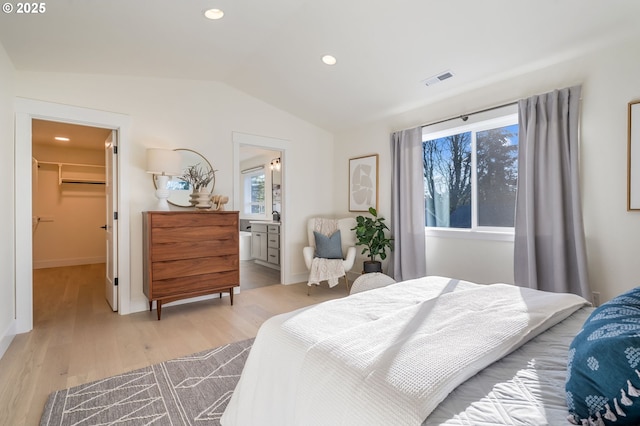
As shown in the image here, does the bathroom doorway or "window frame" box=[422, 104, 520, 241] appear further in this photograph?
the bathroom doorway

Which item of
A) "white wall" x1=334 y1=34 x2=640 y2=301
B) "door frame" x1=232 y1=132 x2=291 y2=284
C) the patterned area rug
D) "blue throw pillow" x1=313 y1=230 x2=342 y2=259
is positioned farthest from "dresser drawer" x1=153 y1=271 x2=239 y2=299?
"white wall" x1=334 y1=34 x2=640 y2=301

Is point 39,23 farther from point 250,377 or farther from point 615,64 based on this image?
point 615,64

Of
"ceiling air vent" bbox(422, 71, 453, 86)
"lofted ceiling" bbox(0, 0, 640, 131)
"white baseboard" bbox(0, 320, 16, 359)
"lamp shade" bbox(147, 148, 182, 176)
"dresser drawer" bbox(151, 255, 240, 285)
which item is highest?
"lofted ceiling" bbox(0, 0, 640, 131)

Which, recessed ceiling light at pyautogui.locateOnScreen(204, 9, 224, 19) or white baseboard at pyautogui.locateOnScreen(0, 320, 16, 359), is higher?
recessed ceiling light at pyautogui.locateOnScreen(204, 9, 224, 19)

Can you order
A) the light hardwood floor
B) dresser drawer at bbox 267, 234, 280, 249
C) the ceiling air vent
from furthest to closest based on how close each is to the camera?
dresser drawer at bbox 267, 234, 280, 249 < the ceiling air vent < the light hardwood floor

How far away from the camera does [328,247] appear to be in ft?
13.8

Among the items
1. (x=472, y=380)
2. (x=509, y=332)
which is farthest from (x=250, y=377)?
(x=509, y=332)

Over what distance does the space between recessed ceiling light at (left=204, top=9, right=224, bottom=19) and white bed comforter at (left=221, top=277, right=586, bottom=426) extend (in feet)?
7.67

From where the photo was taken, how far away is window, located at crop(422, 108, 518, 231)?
3.19 m

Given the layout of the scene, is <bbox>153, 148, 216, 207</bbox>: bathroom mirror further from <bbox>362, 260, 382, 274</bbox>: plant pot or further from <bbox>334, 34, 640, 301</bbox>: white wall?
<bbox>334, 34, 640, 301</bbox>: white wall

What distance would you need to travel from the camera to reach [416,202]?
379 cm

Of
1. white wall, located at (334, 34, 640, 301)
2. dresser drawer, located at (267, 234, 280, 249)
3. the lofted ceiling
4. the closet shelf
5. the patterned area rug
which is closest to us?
the patterned area rug

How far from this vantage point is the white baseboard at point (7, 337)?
7.84 ft

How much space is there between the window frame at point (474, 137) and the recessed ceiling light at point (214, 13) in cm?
247
